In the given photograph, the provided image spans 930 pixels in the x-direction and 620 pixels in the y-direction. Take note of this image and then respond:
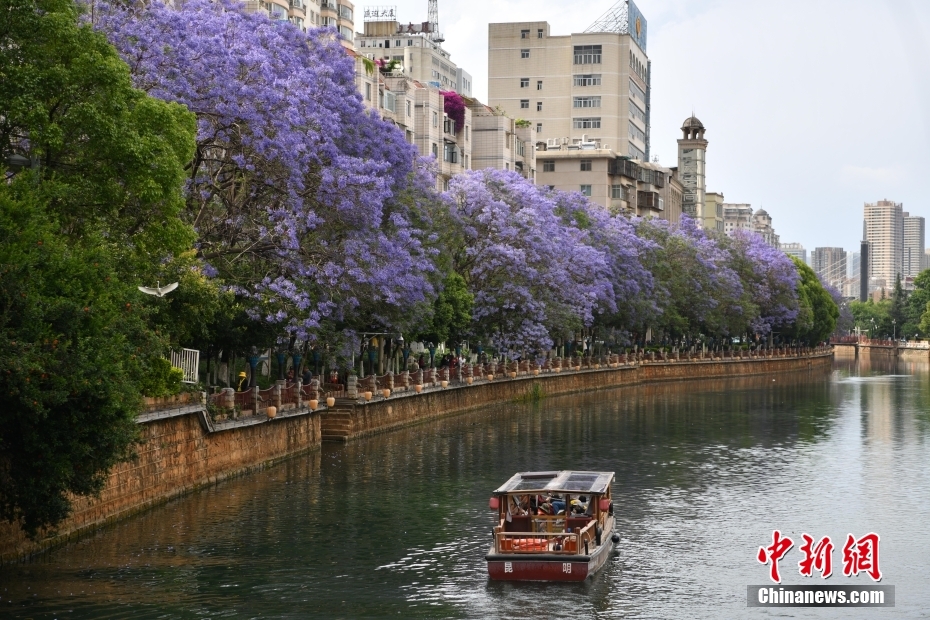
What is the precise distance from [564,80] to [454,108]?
56151 mm

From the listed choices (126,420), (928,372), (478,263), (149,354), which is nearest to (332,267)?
(149,354)

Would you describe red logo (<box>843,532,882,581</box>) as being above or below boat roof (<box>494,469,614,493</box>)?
below

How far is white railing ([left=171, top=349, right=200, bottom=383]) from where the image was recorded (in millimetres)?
44531

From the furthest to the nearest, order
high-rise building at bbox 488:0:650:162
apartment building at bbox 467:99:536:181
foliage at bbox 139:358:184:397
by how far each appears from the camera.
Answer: high-rise building at bbox 488:0:650:162
apartment building at bbox 467:99:536:181
foliage at bbox 139:358:184:397

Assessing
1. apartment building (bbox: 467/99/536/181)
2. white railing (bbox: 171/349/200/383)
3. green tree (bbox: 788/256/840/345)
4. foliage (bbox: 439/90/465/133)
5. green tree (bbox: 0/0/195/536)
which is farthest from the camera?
green tree (bbox: 788/256/840/345)

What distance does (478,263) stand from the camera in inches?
3132

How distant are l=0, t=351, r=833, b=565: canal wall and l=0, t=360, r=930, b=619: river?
55 cm

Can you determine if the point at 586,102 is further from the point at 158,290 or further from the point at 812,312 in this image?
the point at 158,290

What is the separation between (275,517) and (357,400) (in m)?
18.9

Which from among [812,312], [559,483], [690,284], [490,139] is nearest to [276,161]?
[559,483]

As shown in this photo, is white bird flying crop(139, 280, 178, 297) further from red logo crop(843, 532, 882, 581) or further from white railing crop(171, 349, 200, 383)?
red logo crop(843, 532, 882, 581)

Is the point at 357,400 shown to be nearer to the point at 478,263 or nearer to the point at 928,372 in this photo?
the point at 478,263

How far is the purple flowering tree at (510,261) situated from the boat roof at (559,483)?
3790 cm

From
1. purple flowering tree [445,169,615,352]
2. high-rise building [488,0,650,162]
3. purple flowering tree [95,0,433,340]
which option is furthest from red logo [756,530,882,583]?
high-rise building [488,0,650,162]
